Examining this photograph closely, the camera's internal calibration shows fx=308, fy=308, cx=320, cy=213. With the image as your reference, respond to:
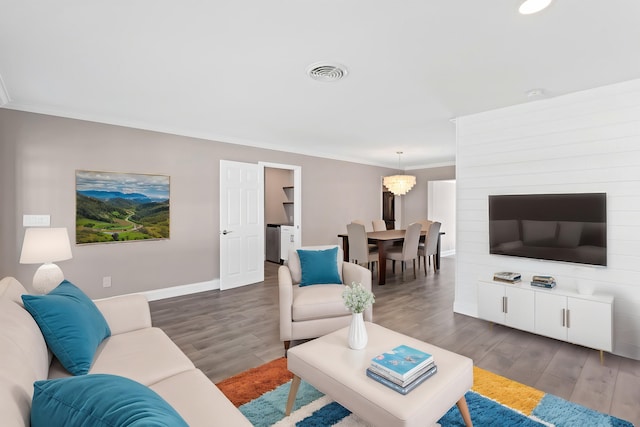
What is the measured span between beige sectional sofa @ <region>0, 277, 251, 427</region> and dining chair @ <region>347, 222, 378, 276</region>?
12.3ft

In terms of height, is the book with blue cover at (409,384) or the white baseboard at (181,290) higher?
the book with blue cover at (409,384)

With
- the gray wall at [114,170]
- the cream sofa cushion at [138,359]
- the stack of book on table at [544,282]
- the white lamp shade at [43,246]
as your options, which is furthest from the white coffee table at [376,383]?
the gray wall at [114,170]

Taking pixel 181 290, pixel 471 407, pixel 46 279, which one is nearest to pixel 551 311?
pixel 471 407

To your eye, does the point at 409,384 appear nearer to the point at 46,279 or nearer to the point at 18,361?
the point at 18,361

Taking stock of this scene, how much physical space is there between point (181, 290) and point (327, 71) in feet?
12.0

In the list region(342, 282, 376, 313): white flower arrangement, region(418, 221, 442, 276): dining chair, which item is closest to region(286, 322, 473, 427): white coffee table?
region(342, 282, 376, 313): white flower arrangement

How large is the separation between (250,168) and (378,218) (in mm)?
3749

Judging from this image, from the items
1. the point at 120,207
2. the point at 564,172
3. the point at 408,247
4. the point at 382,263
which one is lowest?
the point at 382,263

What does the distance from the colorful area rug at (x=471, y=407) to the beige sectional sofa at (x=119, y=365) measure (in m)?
0.61

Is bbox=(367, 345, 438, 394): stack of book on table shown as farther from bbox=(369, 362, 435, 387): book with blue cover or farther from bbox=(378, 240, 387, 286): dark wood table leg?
bbox=(378, 240, 387, 286): dark wood table leg

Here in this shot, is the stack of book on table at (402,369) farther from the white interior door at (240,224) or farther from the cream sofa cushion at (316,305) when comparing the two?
the white interior door at (240,224)

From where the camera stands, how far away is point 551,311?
9.52 feet

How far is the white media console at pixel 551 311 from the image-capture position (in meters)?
2.64

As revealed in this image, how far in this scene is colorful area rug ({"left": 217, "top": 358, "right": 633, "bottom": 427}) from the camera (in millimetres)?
1820
